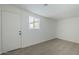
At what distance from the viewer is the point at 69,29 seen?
157 centimetres

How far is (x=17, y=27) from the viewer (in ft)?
4.84

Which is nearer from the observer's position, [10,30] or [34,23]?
[10,30]

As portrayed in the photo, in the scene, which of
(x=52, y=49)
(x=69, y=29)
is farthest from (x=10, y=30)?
(x=69, y=29)

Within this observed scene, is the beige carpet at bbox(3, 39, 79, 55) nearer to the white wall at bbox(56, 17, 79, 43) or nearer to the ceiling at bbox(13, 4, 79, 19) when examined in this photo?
the white wall at bbox(56, 17, 79, 43)

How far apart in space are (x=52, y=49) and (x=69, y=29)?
45 cm

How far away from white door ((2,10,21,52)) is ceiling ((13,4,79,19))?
0.23m

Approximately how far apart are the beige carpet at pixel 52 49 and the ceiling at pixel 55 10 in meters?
0.45

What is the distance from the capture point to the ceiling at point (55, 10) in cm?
142

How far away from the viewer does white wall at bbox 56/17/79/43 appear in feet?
4.96

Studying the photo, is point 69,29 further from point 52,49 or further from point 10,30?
point 10,30

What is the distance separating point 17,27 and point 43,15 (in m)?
0.48

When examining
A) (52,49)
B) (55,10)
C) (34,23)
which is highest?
(55,10)

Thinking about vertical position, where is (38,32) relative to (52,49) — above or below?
above
